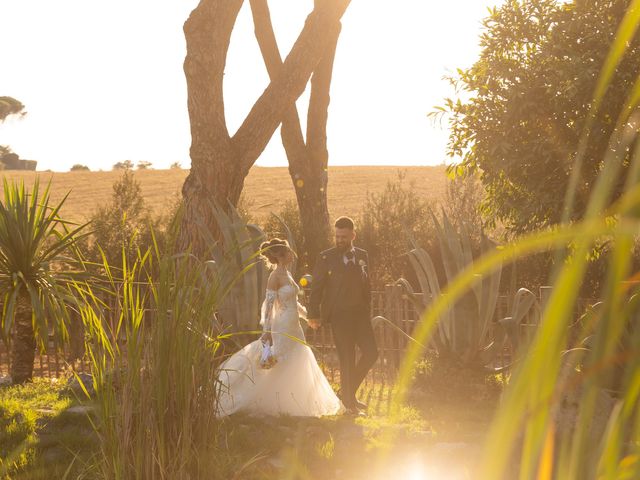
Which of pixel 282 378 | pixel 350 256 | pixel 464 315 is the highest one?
pixel 350 256

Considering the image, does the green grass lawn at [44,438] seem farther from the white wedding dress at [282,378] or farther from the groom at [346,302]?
the groom at [346,302]

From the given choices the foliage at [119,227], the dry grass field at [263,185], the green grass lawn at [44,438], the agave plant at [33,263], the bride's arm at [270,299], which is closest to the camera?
the green grass lawn at [44,438]

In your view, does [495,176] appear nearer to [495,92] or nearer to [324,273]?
[495,92]

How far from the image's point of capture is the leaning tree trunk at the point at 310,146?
17.6 m

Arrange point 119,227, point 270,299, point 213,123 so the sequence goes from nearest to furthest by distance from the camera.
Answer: point 270,299
point 213,123
point 119,227

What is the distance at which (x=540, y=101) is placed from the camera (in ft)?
41.2

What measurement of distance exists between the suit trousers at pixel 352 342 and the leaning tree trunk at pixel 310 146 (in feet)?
28.5

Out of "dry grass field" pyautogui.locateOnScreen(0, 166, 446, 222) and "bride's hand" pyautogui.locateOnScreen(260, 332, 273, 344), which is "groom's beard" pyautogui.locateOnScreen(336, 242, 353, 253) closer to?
"bride's hand" pyautogui.locateOnScreen(260, 332, 273, 344)

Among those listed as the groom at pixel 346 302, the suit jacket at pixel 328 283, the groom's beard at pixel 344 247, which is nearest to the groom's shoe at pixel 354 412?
the groom at pixel 346 302

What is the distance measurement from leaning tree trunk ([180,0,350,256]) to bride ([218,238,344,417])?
3.59 meters

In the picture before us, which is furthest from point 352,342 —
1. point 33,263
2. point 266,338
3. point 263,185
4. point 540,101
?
point 263,185

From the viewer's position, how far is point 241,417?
7605 mm

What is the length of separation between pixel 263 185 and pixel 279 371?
5045 cm

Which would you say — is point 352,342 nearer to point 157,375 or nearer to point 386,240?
point 157,375
